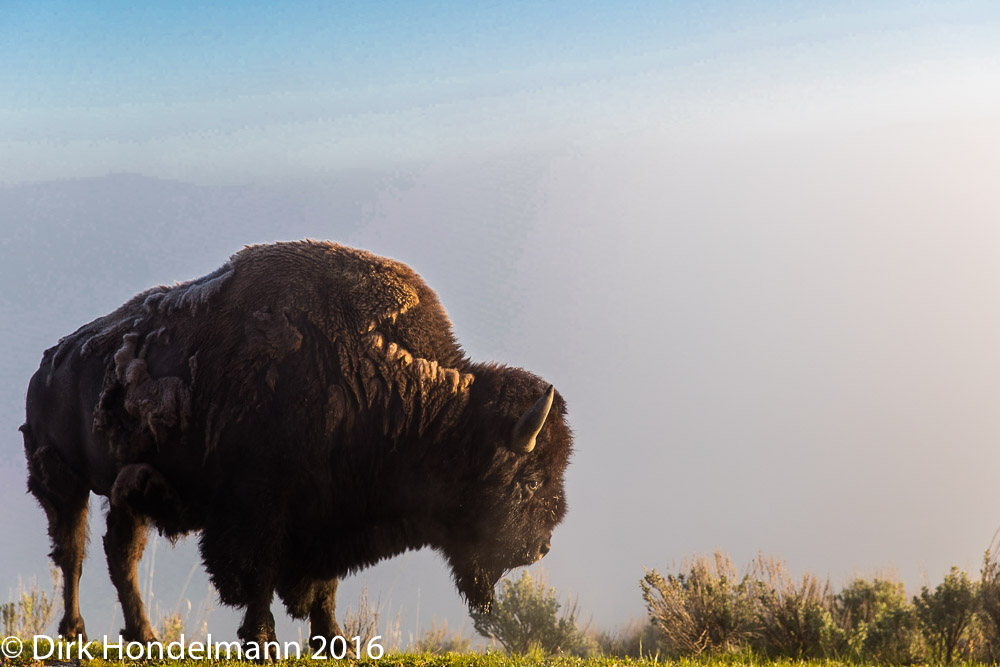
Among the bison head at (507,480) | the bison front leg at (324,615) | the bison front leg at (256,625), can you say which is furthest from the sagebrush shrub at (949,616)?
the bison front leg at (256,625)

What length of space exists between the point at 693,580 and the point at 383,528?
12.8 ft

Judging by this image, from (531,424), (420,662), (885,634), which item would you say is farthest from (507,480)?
(885,634)

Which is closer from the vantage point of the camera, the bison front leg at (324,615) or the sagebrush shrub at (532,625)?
the bison front leg at (324,615)

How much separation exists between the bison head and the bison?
11 mm

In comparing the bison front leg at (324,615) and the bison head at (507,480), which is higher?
the bison head at (507,480)

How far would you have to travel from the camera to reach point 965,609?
8883mm

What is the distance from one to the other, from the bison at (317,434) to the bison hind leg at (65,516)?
596 mm

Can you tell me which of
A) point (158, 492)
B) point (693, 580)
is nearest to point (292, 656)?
point (158, 492)

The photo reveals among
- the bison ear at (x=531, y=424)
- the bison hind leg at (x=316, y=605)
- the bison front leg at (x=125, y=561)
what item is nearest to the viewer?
the bison ear at (x=531, y=424)

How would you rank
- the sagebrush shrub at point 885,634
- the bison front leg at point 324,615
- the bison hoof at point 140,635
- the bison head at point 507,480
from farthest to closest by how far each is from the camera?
the sagebrush shrub at point 885,634, the bison hoof at point 140,635, the bison front leg at point 324,615, the bison head at point 507,480

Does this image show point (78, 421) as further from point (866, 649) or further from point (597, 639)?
point (866, 649)

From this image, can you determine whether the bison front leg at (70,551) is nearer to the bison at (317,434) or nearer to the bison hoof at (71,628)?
the bison hoof at (71,628)

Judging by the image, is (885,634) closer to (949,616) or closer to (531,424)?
(949,616)

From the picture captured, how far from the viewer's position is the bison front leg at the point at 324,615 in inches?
280
